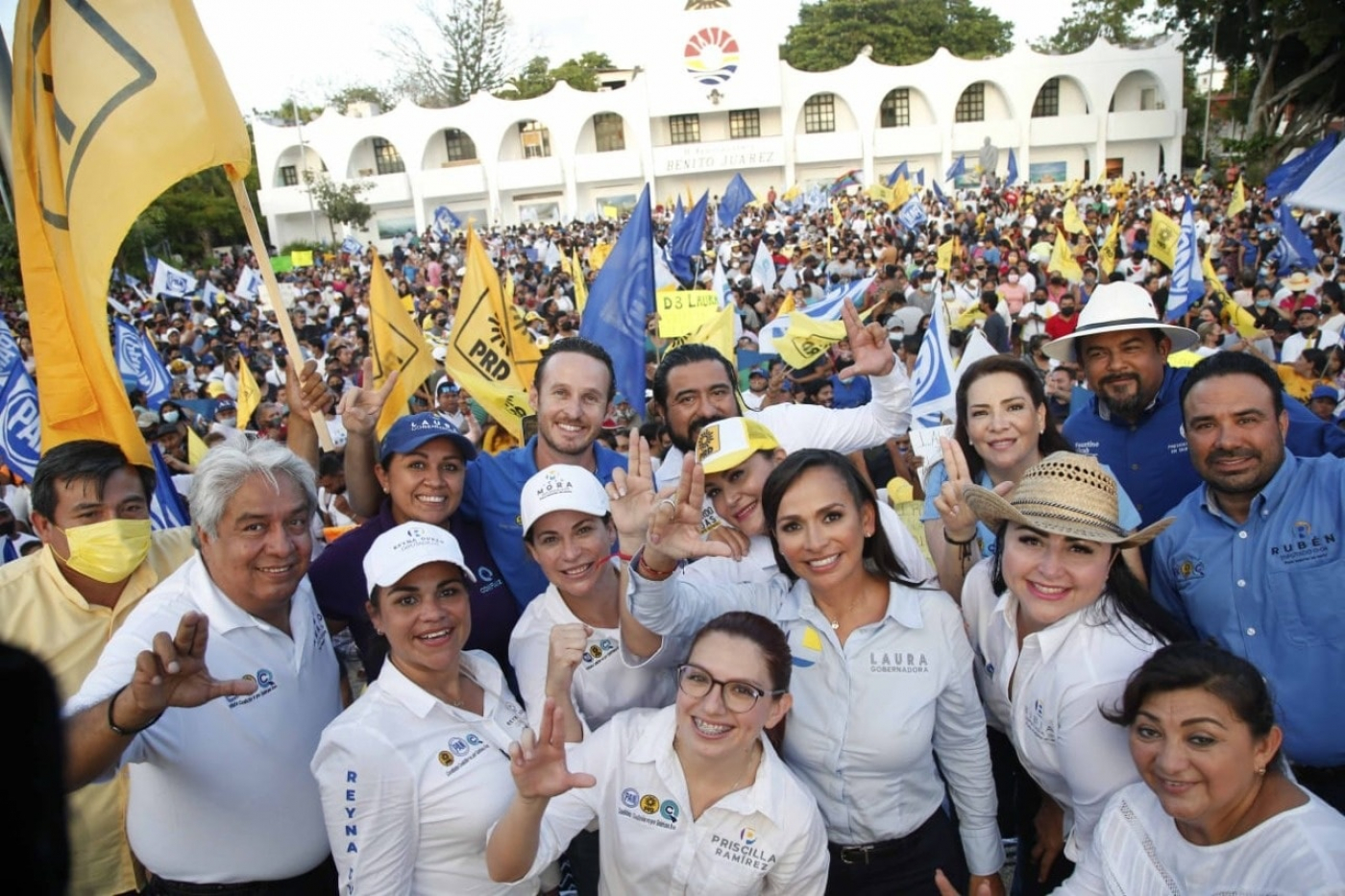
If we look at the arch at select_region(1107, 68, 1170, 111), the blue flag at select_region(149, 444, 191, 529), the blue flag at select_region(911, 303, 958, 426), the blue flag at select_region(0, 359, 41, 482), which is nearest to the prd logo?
the arch at select_region(1107, 68, 1170, 111)

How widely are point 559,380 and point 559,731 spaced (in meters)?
1.71

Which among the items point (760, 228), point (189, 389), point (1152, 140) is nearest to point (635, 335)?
point (189, 389)

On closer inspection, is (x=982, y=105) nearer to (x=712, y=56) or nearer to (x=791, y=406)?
(x=712, y=56)

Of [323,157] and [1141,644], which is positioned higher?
[323,157]

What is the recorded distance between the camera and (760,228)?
3008 centimetres

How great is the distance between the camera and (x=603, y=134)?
172 ft

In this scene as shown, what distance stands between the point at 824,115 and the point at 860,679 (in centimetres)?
5456

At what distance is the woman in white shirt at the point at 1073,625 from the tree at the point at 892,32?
5909cm

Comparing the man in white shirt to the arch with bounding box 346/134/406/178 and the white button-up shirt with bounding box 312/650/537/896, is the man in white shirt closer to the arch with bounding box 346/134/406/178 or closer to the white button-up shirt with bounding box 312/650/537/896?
the white button-up shirt with bounding box 312/650/537/896

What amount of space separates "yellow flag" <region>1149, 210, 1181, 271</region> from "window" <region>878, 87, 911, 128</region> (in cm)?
4396

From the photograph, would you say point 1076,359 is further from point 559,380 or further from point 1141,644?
point 559,380

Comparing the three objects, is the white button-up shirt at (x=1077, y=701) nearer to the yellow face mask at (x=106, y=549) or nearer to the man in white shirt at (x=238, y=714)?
the man in white shirt at (x=238, y=714)

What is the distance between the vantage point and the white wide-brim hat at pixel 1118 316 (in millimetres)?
3477

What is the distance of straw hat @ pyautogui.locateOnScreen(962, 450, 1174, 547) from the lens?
2.26 m
